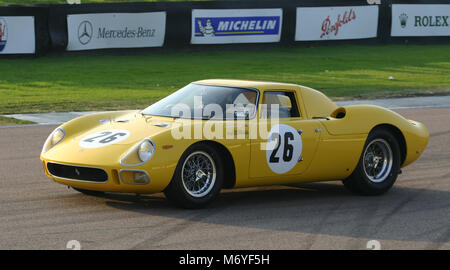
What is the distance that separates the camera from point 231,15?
26.4 metres

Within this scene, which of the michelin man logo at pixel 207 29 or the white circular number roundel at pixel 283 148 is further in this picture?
the michelin man logo at pixel 207 29

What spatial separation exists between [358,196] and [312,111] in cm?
112

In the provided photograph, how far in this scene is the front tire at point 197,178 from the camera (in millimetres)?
8054

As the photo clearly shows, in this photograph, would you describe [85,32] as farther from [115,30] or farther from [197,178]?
[197,178]

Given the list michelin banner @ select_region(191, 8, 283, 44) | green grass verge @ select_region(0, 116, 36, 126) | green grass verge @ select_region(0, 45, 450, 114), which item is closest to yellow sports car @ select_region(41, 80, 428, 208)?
green grass verge @ select_region(0, 116, 36, 126)

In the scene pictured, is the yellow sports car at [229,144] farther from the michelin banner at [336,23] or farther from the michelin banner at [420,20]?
the michelin banner at [420,20]

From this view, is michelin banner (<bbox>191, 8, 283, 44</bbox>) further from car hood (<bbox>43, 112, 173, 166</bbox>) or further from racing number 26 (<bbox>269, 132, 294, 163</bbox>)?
racing number 26 (<bbox>269, 132, 294, 163</bbox>)

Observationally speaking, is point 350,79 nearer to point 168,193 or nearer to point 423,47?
point 423,47

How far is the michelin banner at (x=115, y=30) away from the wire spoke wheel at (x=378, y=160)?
15641 millimetres

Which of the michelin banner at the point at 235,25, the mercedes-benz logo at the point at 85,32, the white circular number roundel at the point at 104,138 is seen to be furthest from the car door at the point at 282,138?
the michelin banner at the point at 235,25

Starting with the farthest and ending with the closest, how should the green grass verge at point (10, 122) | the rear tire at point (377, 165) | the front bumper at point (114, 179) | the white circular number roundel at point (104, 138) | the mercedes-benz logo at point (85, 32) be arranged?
the mercedes-benz logo at point (85, 32) < the green grass verge at point (10, 122) < the rear tire at point (377, 165) < the white circular number roundel at point (104, 138) < the front bumper at point (114, 179)

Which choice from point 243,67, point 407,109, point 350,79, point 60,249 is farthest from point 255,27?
point 60,249

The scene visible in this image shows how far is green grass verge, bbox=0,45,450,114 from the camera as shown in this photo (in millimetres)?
18656

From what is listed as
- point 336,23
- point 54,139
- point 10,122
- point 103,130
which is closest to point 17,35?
point 10,122
